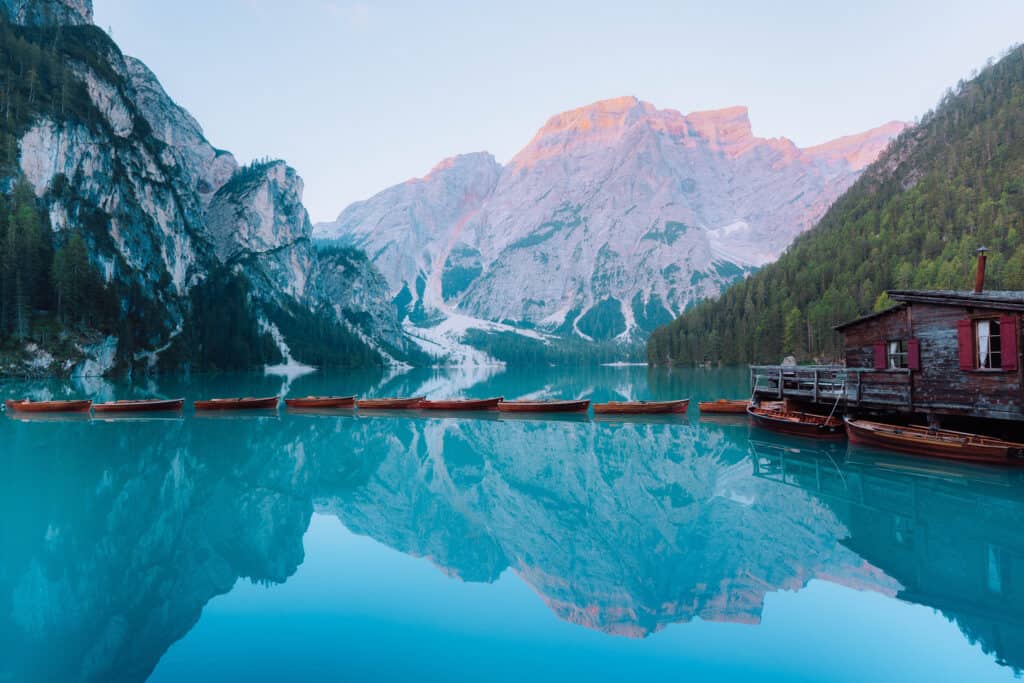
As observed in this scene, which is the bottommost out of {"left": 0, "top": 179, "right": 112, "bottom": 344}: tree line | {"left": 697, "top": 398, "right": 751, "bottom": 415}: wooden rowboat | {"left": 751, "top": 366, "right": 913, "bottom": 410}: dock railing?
{"left": 697, "top": 398, "right": 751, "bottom": 415}: wooden rowboat

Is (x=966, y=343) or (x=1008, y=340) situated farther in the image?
(x=966, y=343)

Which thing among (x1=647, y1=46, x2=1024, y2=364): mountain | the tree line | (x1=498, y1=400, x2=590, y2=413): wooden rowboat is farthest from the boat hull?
(x1=647, y1=46, x2=1024, y2=364): mountain

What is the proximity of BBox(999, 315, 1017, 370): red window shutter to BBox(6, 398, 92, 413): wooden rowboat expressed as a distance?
6241cm

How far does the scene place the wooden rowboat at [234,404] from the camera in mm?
50822

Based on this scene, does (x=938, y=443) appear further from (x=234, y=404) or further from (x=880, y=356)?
Result: (x=234, y=404)

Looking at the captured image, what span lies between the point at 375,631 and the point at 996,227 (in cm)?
12586

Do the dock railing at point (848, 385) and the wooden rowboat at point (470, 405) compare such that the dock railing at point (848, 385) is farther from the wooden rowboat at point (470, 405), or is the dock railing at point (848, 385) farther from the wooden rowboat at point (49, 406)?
the wooden rowboat at point (49, 406)

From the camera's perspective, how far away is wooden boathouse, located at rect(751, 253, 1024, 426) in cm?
2428

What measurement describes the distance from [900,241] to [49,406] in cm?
13416

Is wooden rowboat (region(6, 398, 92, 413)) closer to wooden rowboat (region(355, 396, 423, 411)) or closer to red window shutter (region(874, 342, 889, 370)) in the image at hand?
wooden rowboat (region(355, 396, 423, 411))

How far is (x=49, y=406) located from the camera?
154 feet

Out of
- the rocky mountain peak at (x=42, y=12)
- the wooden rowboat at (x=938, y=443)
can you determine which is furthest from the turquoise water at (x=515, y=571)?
the rocky mountain peak at (x=42, y=12)

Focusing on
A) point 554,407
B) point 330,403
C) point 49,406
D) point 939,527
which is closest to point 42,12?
point 49,406

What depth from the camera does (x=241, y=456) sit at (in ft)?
96.8
